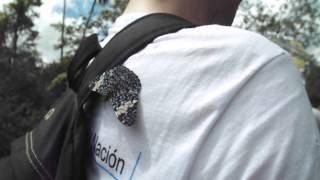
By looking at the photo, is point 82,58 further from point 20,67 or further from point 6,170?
point 20,67

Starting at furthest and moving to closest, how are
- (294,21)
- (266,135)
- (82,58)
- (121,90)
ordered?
(294,21) < (82,58) < (121,90) < (266,135)

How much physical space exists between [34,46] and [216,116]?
79.1 feet

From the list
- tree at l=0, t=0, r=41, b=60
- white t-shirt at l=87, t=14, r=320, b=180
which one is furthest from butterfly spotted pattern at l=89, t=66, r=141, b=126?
tree at l=0, t=0, r=41, b=60

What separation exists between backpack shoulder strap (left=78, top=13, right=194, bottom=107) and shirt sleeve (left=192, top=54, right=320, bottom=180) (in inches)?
7.9

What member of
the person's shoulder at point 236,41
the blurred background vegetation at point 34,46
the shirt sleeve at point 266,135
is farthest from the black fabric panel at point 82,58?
the blurred background vegetation at point 34,46

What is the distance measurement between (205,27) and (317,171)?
Result: 0.29 m

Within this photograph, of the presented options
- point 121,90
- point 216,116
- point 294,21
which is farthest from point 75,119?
point 294,21

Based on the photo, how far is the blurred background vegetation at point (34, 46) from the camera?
16484 millimetres

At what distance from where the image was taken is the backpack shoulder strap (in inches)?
37.5

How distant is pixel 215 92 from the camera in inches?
32.7

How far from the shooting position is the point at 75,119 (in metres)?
0.99

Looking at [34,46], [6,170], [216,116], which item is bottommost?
[34,46]

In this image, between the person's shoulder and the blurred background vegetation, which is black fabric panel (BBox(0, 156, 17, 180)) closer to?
the person's shoulder

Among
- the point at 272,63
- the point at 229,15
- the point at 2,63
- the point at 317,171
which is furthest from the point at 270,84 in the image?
the point at 2,63
